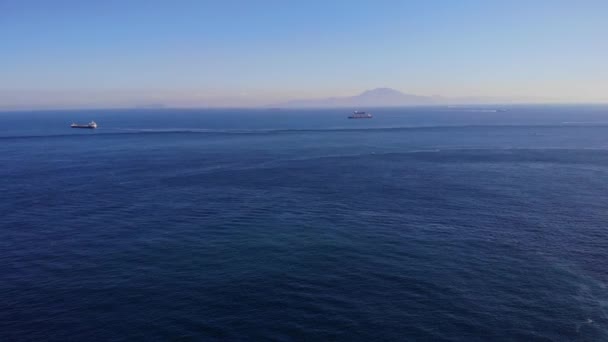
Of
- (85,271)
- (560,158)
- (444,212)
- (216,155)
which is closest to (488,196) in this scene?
(444,212)

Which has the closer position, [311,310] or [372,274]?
[311,310]

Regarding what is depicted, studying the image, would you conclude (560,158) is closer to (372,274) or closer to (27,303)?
(372,274)

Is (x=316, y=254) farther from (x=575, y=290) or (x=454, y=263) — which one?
(x=575, y=290)

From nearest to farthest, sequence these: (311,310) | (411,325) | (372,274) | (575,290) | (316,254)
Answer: (411,325)
(311,310)
(575,290)
(372,274)
(316,254)

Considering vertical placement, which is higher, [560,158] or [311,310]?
[560,158]

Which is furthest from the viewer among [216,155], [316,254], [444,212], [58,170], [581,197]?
[216,155]

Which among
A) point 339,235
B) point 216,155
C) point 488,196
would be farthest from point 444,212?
point 216,155
